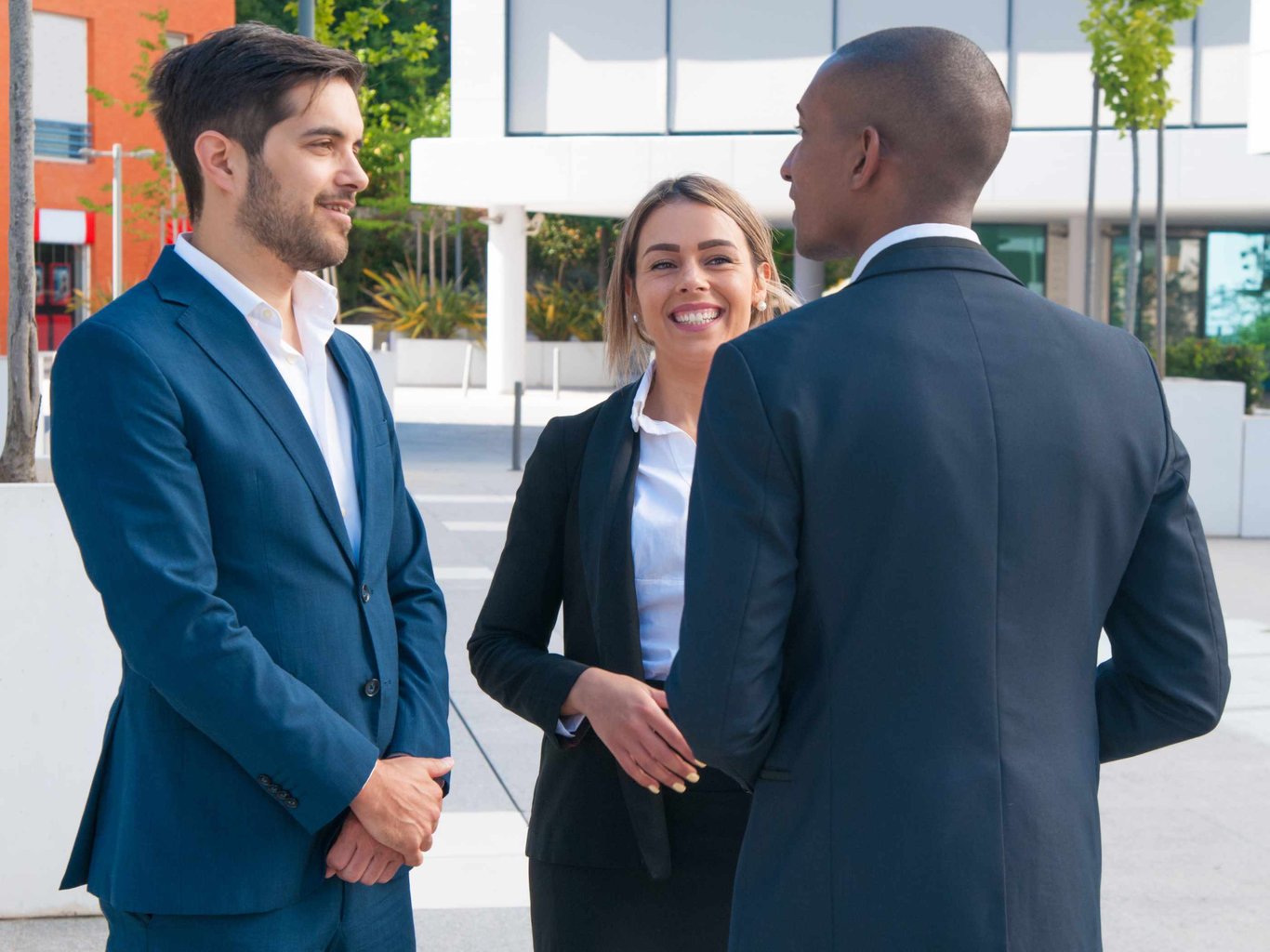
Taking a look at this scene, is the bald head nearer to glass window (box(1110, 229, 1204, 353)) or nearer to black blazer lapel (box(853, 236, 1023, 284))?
black blazer lapel (box(853, 236, 1023, 284))

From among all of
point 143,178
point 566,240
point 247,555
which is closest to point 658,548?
point 247,555

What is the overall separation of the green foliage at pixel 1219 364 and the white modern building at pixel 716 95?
321 cm

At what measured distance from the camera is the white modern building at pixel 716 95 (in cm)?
2759

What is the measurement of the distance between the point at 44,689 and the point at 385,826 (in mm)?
2403

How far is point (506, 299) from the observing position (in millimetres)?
31266

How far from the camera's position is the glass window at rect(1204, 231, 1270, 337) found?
31.4 meters

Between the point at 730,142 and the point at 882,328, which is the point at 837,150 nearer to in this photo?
the point at 882,328

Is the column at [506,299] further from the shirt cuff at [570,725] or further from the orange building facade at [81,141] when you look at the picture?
the shirt cuff at [570,725]

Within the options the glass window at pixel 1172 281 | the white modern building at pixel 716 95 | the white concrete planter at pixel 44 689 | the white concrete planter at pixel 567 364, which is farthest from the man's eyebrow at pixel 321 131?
the white concrete planter at pixel 567 364

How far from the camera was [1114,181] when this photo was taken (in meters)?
27.0

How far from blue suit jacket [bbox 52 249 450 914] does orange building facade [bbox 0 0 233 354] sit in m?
36.8

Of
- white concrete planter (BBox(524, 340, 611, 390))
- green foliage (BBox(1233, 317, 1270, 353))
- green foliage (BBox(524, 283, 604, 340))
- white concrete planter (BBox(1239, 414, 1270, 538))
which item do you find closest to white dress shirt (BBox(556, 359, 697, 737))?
white concrete planter (BBox(1239, 414, 1270, 538))

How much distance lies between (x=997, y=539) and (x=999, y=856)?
0.38m

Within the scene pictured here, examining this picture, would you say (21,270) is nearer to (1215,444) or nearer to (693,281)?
(693,281)
